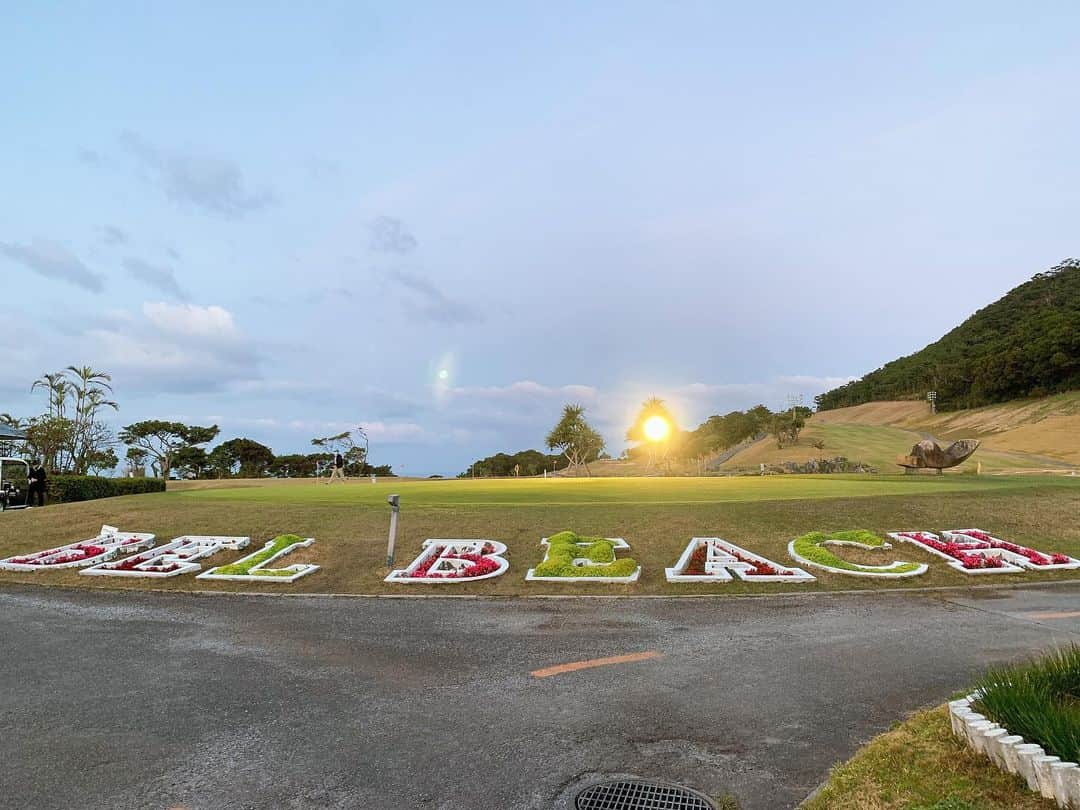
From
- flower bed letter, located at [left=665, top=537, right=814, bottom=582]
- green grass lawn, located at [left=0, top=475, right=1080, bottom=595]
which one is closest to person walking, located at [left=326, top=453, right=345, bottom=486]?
green grass lawn, located at [left=0, top=475, right=1080, bottom=595]

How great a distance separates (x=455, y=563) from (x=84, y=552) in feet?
33.7

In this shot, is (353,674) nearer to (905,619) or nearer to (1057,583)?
(905,619)

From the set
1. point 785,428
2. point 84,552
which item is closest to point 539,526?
point 84,552

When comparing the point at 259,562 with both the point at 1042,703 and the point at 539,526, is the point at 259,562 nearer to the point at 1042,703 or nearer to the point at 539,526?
the point at 539,526

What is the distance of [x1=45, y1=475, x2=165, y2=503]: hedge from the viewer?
35.2 meters


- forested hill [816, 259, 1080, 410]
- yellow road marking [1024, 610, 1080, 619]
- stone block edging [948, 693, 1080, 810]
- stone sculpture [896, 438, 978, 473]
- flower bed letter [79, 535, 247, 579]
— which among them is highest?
forested hill [816, 259, 1080, 410]

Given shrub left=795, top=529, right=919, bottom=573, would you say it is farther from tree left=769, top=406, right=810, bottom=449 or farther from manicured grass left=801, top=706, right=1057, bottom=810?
tree left=769, top=406, right=810, bottom=449

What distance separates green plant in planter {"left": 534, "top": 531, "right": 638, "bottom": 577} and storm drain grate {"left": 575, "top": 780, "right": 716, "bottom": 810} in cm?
900

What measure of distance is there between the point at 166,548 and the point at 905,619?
17632 millimetres

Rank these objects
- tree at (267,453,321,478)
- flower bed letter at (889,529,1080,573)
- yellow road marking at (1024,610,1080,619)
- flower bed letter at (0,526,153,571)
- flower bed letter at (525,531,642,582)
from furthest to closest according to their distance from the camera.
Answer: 1. tree at (267,453,321,478)
2. flower bed letter at (0,526,153,571)
3. flower bed letter at (889,529,1080,573)
4. flower bed letter at (525,531,642,582)
5. yellow road marking at (1024,610,1080,619)

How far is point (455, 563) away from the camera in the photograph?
15602mm

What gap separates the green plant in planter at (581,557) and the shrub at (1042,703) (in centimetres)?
915

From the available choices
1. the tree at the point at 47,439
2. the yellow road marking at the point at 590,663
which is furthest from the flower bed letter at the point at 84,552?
the tree at the point at 47,439

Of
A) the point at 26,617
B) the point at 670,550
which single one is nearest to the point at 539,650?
the point at 670,550
